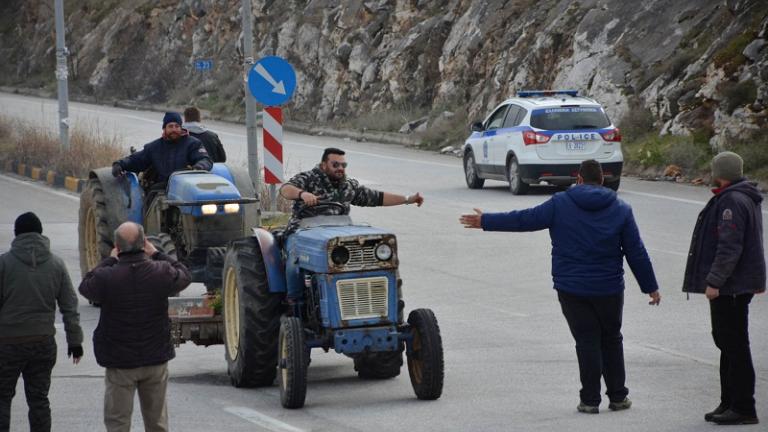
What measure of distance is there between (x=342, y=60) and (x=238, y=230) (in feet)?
110

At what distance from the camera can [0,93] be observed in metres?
64.9

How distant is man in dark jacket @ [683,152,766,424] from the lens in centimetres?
900

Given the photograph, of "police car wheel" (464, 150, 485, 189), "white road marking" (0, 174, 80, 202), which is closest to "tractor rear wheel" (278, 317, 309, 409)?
"white road marking" (0, 174, 80, 202)

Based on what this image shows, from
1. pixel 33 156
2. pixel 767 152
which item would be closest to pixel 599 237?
pixel 767 152

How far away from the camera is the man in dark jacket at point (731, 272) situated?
900cm

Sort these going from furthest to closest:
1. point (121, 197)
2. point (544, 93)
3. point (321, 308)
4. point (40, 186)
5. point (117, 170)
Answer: point (40, 186) → point (544, 93) → point (121, 197) → point (117, 170) → point (321, 308)

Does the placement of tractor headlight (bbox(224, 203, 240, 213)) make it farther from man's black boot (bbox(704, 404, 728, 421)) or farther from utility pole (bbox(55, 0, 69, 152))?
utility pole (bbox(55, 0, 69, 152))

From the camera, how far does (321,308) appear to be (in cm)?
973

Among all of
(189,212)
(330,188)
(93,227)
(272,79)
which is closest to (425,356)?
(330,188)

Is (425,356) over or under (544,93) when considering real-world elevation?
under

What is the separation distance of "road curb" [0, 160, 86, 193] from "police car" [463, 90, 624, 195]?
24.2ft

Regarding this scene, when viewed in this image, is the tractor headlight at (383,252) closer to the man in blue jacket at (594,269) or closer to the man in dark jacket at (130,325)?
the man in blue jacket at (594,269)

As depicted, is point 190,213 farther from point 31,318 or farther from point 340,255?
point 31,318

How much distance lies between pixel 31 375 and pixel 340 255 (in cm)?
219
